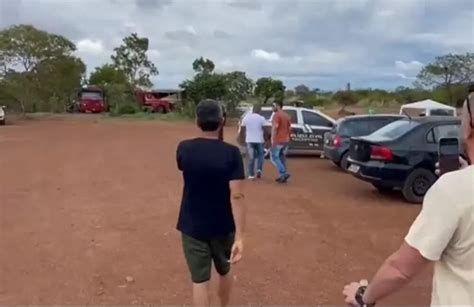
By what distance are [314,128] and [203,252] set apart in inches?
577

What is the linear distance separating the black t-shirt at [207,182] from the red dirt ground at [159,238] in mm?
1391

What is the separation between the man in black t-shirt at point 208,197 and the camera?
4469mm

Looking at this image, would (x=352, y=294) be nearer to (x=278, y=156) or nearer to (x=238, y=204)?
(x=238, y=204)

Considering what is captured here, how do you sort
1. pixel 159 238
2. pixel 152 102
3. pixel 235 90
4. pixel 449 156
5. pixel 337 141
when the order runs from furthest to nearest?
pixel 152 102, pixel 235 90, pixel 337 141, pixel 159 238, pixel 449 156

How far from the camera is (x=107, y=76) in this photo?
70062mm

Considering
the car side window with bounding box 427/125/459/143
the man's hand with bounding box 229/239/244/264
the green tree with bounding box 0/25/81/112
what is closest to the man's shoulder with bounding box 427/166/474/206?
the man's hand with bounding box 229/239/244/264

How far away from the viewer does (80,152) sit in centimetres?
2094

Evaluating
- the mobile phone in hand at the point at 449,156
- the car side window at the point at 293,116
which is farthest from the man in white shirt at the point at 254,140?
the mobile phone in hand at the point at 449,156

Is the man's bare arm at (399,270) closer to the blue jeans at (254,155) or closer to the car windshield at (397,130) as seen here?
the car windshield at (397,130)

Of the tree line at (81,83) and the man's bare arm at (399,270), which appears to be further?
the tree line at (81,83)

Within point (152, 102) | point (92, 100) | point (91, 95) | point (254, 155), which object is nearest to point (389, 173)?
point (254, 155)

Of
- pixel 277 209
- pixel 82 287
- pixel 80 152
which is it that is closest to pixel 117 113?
pixel 80 152

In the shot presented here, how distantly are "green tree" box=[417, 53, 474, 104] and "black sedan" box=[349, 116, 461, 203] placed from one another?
32.2m

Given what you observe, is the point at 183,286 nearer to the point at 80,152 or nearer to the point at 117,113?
the point at 80,152
